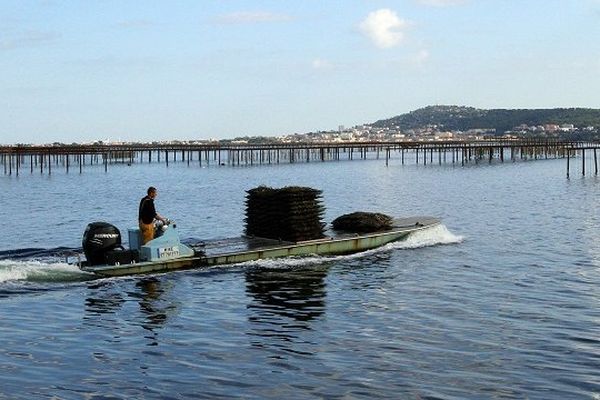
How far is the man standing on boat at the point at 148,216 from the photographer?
2198cm

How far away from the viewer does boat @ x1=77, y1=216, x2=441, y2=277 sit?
72.6 ft

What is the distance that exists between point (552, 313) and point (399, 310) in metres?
3.35

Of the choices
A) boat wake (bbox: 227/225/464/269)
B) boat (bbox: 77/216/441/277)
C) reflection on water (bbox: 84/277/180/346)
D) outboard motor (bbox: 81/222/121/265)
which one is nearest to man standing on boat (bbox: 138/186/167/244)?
boat (bbox: 77/216/441/277)

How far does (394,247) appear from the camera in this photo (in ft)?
94.2

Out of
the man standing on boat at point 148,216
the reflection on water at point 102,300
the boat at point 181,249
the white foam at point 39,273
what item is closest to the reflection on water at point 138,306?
the reflection on water at point 102,300

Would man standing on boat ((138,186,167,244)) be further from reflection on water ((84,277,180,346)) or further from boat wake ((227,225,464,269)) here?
boat wake ((227,225,464,269))

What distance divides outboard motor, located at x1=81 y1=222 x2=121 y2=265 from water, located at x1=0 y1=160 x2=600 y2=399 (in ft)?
2.24

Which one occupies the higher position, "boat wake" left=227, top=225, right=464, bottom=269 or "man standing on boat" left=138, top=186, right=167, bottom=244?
"man standing on boat" left=138, top=186, right=167, bottom=244

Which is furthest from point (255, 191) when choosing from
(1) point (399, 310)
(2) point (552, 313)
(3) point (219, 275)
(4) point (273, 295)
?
(2) point (552, 313)

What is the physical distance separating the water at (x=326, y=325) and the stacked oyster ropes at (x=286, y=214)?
121 centimetres

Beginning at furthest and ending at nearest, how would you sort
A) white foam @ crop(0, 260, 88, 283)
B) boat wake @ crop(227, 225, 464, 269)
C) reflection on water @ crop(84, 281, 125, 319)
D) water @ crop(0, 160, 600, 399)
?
1. boat wake @ crop(227, 225, 464, 269)
2. white foam @ crop(0, 260, 88, 283)
3. reflection on water @ crop(84, 281, 125, 319)
4. water @ crop(0, 160, 600, 399)

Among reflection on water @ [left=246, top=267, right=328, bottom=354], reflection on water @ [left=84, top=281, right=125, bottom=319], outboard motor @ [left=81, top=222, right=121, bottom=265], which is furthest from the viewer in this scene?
outboard motor @ [left=81, top=222, right=121, bottom=265]

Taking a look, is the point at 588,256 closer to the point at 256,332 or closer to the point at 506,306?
the point at 506,306

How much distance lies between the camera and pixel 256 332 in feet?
54.2
